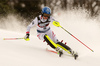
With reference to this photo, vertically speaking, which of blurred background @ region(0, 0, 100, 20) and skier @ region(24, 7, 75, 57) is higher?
blurred background @ region(0, 0, 100, 20)

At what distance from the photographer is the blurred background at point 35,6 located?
17969mm

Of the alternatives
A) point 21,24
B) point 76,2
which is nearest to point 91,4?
point 76,2

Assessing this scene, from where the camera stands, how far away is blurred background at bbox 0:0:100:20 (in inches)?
707

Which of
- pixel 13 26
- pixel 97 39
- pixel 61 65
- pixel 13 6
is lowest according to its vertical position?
pixel 61 65

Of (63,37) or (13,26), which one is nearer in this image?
(63,37)

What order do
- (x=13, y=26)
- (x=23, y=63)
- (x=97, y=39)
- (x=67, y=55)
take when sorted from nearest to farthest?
(x=23, y=63) → (x=67, y=55) → (x=97, y=39) → (x=13, y=26)

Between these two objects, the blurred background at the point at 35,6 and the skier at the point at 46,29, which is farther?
the blurred background at the point at 35,6

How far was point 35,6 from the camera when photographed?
→ 1852cm

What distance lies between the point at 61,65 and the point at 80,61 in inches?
26.3

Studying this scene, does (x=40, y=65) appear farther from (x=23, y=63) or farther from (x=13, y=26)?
(x=13, y=26)

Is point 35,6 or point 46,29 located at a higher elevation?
point 35,6

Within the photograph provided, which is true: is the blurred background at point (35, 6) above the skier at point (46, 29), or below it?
above

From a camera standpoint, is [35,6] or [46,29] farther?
[35,6]

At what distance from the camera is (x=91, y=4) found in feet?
69.3
